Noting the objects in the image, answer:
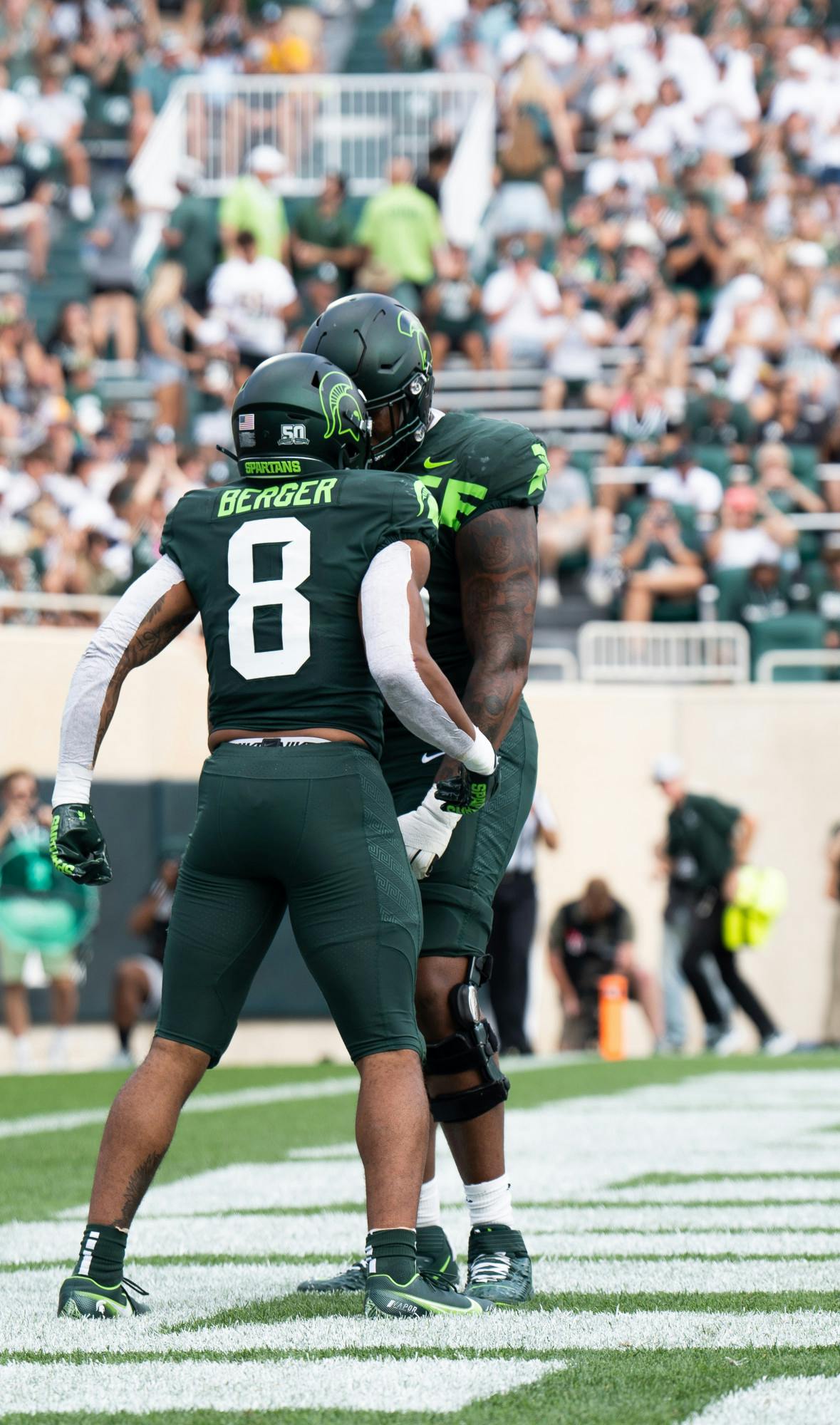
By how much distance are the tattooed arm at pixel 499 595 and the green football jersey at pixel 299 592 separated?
0.38 meters

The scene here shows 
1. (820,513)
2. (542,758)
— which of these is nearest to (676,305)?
(820,513)

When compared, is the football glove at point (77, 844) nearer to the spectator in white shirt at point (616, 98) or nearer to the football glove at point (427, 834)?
the football glove at point (427, 834)

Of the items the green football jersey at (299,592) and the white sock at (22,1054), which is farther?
the white sock at (22,1054)

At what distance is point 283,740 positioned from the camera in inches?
167

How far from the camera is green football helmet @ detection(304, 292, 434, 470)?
4672 millimetres

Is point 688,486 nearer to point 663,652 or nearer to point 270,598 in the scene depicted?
point 663,652

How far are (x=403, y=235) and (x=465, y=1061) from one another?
14683 millimetres

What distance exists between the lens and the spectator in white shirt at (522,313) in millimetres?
18125

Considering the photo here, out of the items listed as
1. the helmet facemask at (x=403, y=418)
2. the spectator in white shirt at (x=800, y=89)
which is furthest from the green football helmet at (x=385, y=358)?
the spectator in white shirt at (x=800, y=89)

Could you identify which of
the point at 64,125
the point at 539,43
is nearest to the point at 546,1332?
the point at 539,43

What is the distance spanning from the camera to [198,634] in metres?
16.0

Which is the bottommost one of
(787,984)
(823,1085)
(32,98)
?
(787,984)

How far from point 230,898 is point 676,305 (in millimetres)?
14240

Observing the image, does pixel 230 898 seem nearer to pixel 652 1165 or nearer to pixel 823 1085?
pixel 652 1165
